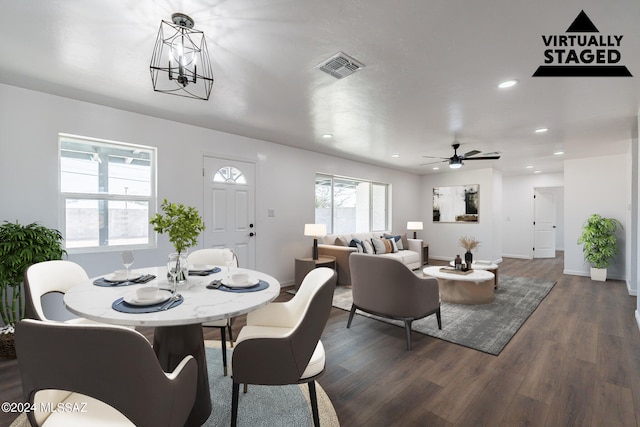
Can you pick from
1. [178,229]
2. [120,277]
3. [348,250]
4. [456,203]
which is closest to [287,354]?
[178,229]

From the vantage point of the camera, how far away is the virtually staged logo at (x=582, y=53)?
6.33 feet

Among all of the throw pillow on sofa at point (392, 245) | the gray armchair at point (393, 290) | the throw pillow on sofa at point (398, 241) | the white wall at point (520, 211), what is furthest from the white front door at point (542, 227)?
the gray armchair at point (393, 290)

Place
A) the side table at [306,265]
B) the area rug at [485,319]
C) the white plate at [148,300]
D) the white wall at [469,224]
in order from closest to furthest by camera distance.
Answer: the white plate at [148,300]
the area rug at [485,319]
the side table at [306,265]
the white wall at [469,224]

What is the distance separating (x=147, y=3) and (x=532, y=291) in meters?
5.90

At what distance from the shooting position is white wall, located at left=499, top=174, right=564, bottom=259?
26.3 ft

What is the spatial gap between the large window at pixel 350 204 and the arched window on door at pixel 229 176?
1.74 meters

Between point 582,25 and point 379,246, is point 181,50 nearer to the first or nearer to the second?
point 582,25

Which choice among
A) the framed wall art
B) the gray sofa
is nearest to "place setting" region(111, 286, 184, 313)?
the gray sofa

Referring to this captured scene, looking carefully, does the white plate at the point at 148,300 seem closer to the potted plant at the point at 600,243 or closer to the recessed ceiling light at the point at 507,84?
the recessed ceiling light at the point at 507,84

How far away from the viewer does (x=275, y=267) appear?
488 cm

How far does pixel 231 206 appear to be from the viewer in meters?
4.35

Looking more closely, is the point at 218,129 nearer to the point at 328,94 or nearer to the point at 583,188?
the point at 328,94

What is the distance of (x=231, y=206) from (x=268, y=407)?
3003 millimetres

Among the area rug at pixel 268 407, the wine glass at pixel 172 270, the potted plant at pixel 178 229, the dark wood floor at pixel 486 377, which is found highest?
the potted plant at pixel 178 229
